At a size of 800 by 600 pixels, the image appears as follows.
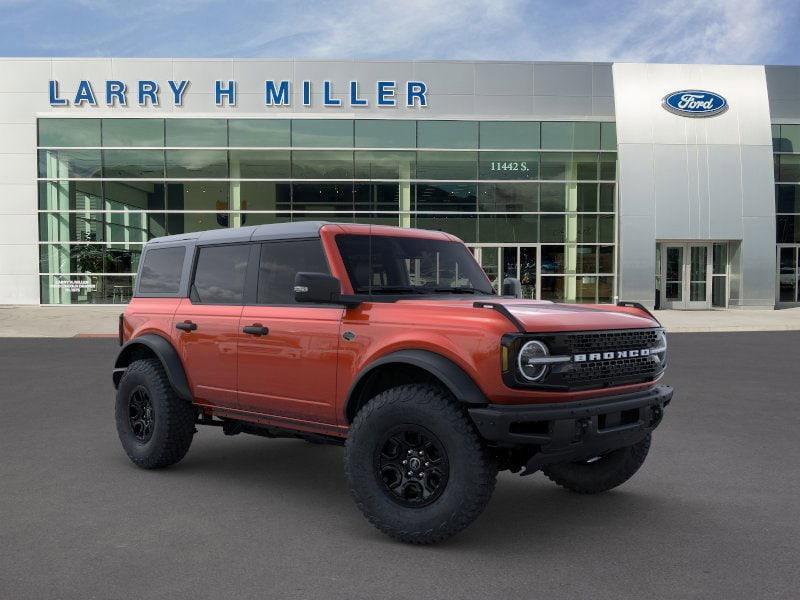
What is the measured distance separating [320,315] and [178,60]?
26056 millimetres

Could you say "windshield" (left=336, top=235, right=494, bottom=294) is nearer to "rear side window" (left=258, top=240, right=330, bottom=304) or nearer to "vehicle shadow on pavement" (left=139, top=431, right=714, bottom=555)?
"rear side window" (left=258, top=240, right=330, bottom=304)

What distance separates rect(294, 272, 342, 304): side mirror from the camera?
460cm

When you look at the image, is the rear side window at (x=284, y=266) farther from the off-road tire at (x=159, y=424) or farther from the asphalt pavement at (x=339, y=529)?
the asphalt pavement at (x=339, y=529)

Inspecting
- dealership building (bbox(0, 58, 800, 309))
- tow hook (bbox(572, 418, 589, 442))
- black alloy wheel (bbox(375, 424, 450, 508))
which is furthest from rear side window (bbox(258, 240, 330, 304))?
dealership building (bbox(0, 58, 800, 309))

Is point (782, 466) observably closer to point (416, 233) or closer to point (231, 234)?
point (416, 233)

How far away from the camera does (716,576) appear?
390cm

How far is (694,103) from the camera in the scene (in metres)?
28.1

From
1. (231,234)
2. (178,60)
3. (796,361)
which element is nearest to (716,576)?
(231,234)

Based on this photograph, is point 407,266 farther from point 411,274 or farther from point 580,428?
point 580,428

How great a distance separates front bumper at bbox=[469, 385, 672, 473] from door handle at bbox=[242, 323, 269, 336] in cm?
182

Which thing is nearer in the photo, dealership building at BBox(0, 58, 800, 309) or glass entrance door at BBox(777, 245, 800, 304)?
dealership building at BBox(0, 58, 800, 309)

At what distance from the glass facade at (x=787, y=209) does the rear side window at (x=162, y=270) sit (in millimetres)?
28400

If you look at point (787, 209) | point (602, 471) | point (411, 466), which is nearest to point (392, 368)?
point (411, 466)

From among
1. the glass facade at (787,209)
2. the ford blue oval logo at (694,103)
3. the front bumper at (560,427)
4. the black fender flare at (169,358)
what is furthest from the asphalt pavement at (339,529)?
the glass facade at (787,209)
